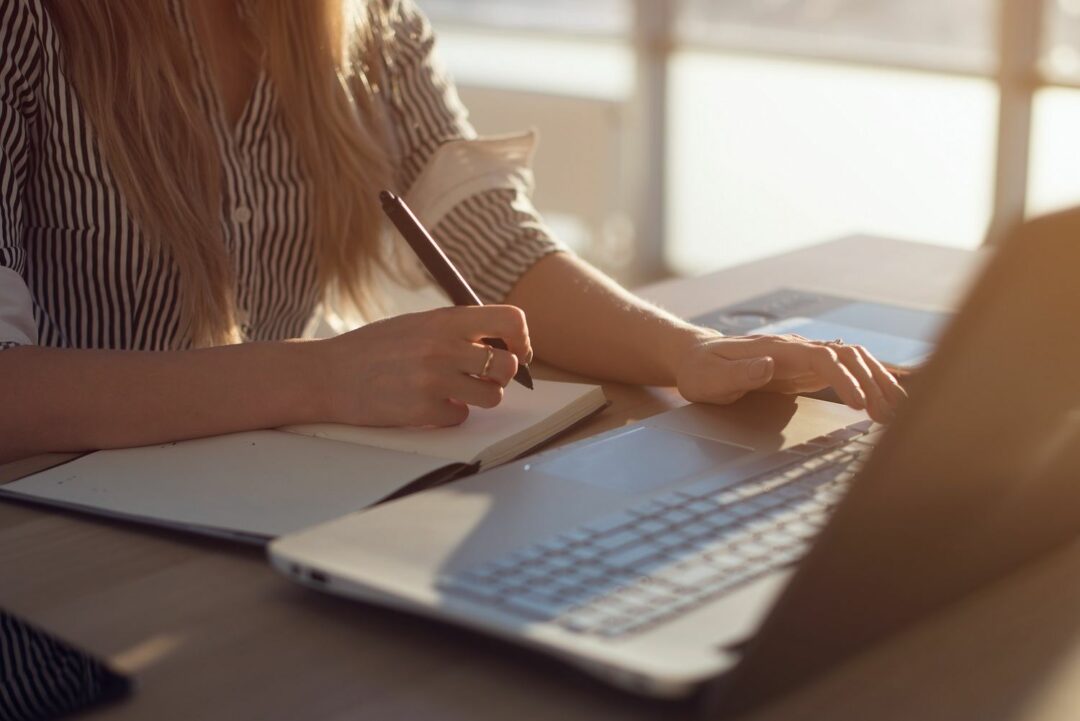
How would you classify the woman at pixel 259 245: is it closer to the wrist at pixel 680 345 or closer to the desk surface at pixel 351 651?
the wrist at pixel 680 345

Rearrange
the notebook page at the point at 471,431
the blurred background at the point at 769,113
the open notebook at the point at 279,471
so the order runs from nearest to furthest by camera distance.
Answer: the open notebook at the point at 279,471, the notebook page at the point at 471,431, the blurred background at the point at 769,113

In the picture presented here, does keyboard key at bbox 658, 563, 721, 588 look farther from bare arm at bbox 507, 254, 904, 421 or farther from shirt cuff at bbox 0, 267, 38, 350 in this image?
shirt cuff at bbox 0, 267, 38, 350

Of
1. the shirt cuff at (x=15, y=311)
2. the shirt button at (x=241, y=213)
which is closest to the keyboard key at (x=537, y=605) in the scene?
the shirt cuff at (x=15, y=311)

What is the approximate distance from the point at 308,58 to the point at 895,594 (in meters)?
0.94

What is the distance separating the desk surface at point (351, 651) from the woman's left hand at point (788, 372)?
0.21 m

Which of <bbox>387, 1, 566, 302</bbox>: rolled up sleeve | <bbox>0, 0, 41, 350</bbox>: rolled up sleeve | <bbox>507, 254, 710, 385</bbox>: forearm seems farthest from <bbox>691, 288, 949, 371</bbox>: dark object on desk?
<bbox>0, 0, 41, 350</bbox>: rolled up sleeve

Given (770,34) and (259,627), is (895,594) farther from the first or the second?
(770,34)

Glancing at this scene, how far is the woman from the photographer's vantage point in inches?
39.1

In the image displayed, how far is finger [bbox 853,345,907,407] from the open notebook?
0.23 m

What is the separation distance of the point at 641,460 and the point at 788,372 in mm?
203

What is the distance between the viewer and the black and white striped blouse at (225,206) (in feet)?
3.89

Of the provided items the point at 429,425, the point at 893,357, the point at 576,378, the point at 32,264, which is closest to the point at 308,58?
the point at 32,264

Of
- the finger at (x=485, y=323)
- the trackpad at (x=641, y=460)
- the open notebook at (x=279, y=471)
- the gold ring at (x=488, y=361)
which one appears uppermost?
the finger at (x=485, y=323)

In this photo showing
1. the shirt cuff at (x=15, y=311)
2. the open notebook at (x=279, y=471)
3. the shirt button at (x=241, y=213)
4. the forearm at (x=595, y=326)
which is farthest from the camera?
the shirt button at (x=241, y=213)
